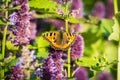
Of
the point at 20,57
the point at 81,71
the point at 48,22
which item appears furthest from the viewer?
the point at 48,22

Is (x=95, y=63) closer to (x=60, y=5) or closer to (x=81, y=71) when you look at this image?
(x=60, y=5)

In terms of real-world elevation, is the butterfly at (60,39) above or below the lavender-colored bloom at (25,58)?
above

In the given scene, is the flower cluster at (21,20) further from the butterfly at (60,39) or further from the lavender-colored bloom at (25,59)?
the butterfly at (60,39)

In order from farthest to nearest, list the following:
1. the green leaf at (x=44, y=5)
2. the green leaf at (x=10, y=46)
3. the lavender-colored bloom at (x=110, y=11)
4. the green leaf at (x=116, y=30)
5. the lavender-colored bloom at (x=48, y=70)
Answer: the lavender-colored bloom at (x=110, y=11) < the green leaf at (x=116, y=30) < the green leaf at (x=10, y=46) < the green leaf at (x=44, y=5) < the lavender-colored bloom at (x=48, y=70)

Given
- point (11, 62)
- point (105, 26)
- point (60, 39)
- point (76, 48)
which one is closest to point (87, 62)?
point (76, 48)

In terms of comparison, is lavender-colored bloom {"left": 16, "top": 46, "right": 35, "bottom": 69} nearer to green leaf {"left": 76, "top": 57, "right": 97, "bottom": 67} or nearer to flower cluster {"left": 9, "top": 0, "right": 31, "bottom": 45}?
flower cluster {"left": 9, "top": 0, "right": 31, "bottom": 45}

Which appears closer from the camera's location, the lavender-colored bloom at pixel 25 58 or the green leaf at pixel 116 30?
the lavender-colored bloom at pixel 25 58

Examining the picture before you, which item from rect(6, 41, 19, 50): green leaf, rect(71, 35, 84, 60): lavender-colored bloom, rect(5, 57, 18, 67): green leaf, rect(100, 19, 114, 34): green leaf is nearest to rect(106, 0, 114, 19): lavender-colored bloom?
rect(100, 19, 114, 34): green leaf

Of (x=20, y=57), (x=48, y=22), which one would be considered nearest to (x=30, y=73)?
(x=20, y=57)

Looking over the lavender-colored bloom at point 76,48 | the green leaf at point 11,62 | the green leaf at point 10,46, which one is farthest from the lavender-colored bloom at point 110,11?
the green leaf at point 11,62
